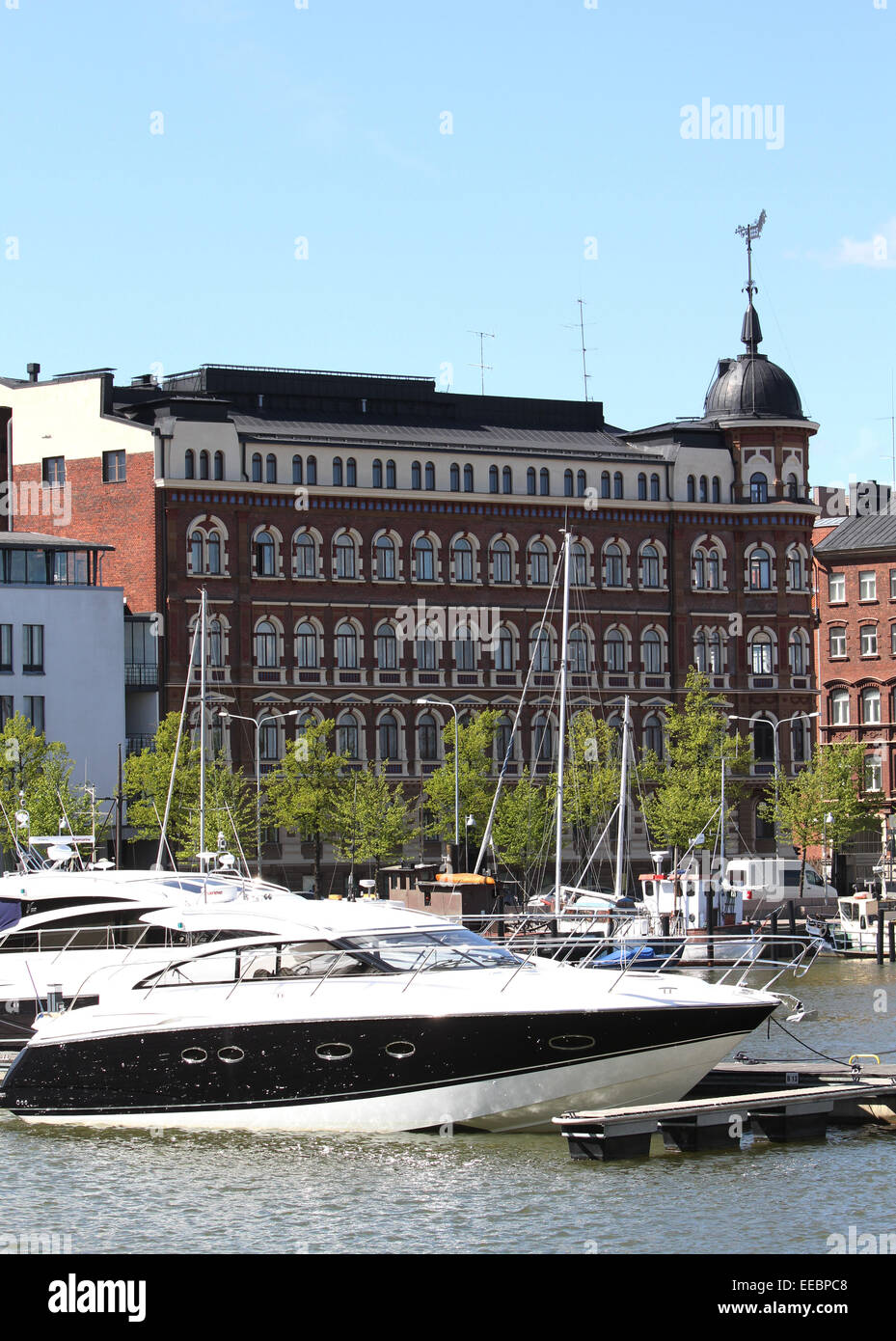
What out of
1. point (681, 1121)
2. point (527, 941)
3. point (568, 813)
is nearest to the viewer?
point (681, 1121)

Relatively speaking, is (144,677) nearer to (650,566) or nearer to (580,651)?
(580,651)

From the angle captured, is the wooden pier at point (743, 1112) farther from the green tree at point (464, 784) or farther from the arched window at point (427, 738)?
the arched window at point (427, 738)

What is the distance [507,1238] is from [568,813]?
61.5m

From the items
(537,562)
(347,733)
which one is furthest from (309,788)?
(537,562)

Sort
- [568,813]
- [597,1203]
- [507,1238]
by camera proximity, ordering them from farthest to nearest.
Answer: [568,813] < [597,1203] < [507,1238]

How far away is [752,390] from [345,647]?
25.5m

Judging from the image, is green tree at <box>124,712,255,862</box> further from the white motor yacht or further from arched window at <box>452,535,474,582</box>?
the white motor yacht

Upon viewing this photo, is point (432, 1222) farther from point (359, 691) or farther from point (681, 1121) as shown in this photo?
point (359, 691)

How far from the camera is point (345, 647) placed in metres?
99.5

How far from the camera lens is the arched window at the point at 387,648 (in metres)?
100

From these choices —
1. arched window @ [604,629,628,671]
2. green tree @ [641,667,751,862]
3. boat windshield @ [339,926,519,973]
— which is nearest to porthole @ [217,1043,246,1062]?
boat windshield @ [339,926,519,973]

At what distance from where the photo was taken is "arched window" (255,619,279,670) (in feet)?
322

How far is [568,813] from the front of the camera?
3548 inches
